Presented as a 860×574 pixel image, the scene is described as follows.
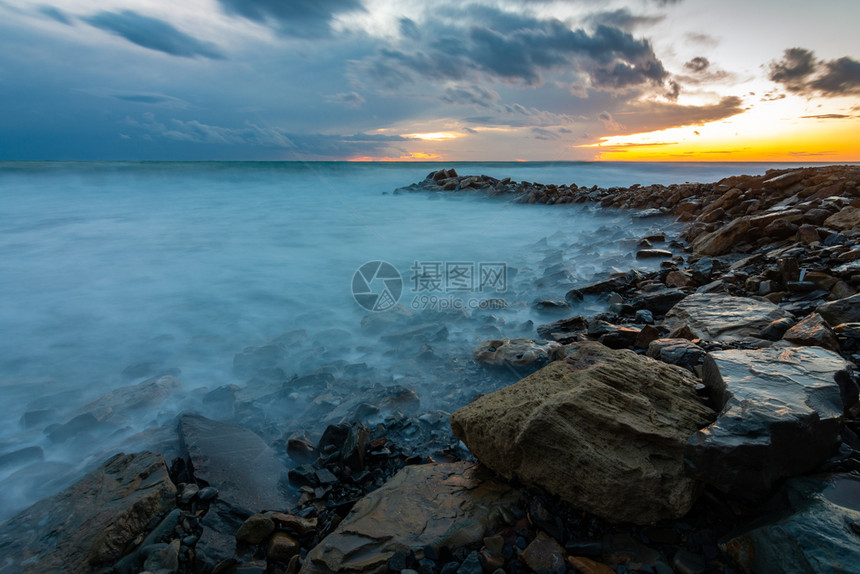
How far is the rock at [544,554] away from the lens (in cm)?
180

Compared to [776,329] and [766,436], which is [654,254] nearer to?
[776,329]

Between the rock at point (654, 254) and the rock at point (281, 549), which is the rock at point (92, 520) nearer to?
the rock at point (281, 549)

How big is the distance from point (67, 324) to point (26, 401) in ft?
8.30

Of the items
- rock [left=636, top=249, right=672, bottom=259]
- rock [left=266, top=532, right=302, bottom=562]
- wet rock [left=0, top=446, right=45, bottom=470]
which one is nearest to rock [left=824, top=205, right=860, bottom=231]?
rock [left=636, top=249, right=672, bottom=259]

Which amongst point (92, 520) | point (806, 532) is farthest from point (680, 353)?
point (92, 520)

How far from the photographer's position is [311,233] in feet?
45.4

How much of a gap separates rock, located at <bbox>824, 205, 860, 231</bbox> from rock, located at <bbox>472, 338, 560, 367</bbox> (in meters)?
5.75

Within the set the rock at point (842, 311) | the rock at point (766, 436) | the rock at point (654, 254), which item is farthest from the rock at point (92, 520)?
the rock at point (654, 254)

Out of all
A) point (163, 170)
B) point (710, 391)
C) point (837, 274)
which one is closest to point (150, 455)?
point (710, 391)

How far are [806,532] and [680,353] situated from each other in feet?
5.66

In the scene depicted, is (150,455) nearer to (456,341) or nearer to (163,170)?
(456,341)

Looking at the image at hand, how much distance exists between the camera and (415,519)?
2.12 metres

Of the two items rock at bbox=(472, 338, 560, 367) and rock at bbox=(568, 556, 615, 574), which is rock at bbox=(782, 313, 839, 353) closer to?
rock at bbox=(472, 338, 560, 367)

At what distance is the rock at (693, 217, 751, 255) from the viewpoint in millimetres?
7270
